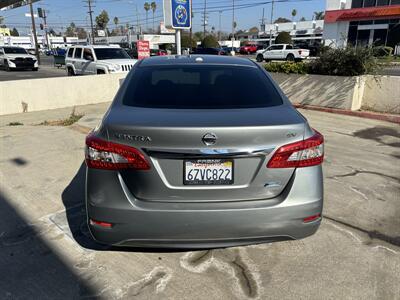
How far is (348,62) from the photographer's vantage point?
9.07 metres

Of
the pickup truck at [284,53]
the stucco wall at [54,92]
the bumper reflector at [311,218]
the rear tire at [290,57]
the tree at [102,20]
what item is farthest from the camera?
the tree at [102,20]

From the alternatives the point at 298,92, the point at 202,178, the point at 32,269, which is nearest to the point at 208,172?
the point at 202,178

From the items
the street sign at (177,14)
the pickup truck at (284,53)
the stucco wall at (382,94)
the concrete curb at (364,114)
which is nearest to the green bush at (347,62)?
the stucco wall at (382,94)

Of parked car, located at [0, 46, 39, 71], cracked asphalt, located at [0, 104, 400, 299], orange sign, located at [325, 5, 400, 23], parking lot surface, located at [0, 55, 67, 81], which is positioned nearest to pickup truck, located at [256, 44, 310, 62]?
orange sign, located at [325, 5, 400, 23]

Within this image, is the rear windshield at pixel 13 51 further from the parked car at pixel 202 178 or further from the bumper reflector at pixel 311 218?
the bumper reflector at pixel 311 218

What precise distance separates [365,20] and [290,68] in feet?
112

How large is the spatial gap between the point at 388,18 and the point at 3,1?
36.1 meters

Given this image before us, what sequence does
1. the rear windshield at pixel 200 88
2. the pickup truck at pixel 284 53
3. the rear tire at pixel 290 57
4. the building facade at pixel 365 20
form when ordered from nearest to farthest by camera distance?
the rear windshield at pixel 200 88, the pickup truck at pixel 284 53, the rear tire at pixel 290 57, the building facade at pixel 365 20

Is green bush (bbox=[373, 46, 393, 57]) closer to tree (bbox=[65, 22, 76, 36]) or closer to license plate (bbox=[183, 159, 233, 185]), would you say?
license plate (bbox=[183, 159, 233, 185])

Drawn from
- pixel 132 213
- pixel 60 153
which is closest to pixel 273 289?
pixel 132 213

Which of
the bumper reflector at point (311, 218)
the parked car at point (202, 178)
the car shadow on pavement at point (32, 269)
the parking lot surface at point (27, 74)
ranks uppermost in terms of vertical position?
the parked car at point (202, 178)

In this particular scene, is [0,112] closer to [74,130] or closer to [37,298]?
[74,130]

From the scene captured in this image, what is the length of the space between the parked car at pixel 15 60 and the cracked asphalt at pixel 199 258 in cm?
2621

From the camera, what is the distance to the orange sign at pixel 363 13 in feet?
116
